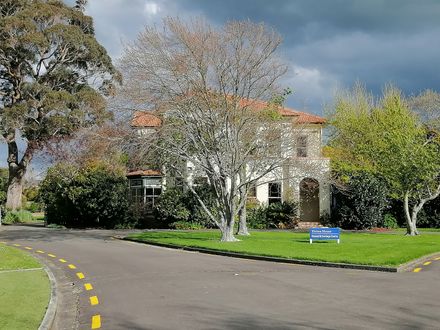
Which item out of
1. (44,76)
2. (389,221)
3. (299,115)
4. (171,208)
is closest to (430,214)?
(389,221)

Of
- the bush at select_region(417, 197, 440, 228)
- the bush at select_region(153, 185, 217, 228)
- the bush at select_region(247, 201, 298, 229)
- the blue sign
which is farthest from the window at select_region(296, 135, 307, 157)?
the bush at select_region(417, 197, 440, 228)

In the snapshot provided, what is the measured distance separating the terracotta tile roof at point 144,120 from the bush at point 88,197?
1355 cm

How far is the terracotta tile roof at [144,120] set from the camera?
76.8ft

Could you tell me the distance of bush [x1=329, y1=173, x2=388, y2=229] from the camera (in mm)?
37031

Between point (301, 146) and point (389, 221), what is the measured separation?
1585 centimetres

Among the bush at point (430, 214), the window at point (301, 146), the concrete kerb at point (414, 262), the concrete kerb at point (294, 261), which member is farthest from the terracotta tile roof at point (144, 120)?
the bush at point (430, 214)

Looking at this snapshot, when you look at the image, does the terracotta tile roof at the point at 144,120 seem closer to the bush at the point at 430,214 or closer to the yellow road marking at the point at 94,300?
the yellow road marking at the point at 94,300

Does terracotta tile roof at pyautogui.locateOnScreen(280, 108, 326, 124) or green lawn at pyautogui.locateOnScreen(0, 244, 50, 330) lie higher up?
terracotta tile roof at pyautogui.locateOnScreen(280, 108, 326, 124)

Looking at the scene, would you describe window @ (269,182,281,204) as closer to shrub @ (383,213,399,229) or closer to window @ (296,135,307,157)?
shrub @ (383,213,399,229)

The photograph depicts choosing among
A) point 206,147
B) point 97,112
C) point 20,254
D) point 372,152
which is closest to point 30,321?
point 20,254

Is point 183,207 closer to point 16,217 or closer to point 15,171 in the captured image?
point 16,217

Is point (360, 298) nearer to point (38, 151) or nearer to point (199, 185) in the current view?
point (199, 185)

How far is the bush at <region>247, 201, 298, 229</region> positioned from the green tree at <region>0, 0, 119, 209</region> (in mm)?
13613

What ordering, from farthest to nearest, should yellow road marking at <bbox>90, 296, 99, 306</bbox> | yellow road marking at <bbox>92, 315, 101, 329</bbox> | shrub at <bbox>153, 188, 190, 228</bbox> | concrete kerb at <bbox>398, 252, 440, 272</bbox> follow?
shrub at <bbox>153, 188, 190, 228</bbox>, concrete kerb at <bbox>398, 252, 440, 272</bbox>, yellow road marking at <bbox>90, 296, 99, 306</bbox>, yellow road marking at <bbox>92, 315, 101, 329</bbox>
